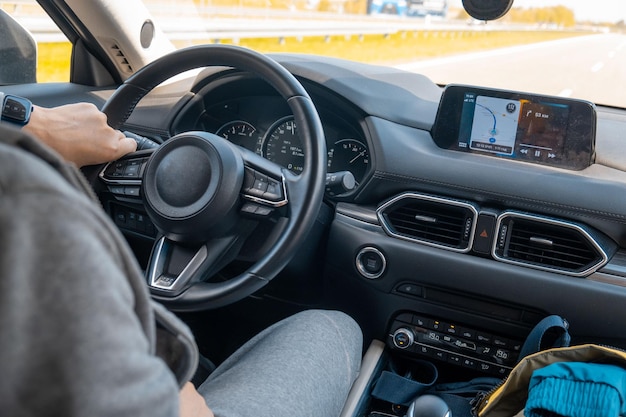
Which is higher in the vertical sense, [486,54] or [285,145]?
[486,54]

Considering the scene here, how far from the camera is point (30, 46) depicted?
266 cm

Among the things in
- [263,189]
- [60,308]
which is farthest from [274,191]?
[60,308]

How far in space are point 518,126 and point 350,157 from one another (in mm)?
565

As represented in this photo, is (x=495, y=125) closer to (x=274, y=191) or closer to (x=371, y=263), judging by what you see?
(x=371, y=263)

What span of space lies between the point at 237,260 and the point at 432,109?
0.91m

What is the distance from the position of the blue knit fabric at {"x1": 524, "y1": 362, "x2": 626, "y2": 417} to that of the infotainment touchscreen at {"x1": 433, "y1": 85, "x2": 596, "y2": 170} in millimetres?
688

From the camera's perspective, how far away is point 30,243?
1.61 feet

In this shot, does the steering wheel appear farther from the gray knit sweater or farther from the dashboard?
the gray knit sweater

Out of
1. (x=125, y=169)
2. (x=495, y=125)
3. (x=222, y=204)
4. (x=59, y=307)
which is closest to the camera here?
(x=59, y=307)

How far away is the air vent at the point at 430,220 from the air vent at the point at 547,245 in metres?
0.10

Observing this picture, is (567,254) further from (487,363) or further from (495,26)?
(495,26)

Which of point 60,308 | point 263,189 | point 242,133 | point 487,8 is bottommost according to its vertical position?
point 242,133

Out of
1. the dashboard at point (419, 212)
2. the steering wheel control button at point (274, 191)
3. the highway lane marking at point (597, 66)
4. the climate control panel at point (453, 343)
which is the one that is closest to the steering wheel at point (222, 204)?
the steering wheel control button at point (274, 191)

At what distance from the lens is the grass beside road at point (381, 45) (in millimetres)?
2712
